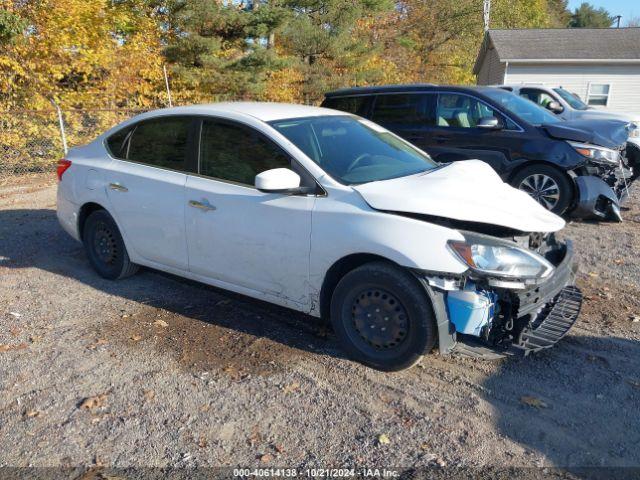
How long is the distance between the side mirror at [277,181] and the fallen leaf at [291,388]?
128 cm

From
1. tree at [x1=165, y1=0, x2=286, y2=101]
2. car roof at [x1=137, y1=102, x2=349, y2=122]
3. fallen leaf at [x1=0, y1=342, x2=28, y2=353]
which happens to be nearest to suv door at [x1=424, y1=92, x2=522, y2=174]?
car roof at [x1=137, y1=102, x2=349, y2=122]

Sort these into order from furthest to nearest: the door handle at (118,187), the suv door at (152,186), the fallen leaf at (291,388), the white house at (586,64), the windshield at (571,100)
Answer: the white house at (586,64) < the windshield at (571,100) < the door handle at (118,187) < the suv door at (152,186) < the fallen leaf at (291,388)

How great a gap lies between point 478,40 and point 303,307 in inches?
1744

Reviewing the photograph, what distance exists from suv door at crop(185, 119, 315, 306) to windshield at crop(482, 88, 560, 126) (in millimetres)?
4757

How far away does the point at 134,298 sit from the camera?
5.25 m

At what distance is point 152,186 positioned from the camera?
4.92 meters

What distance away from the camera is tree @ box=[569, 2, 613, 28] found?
76.9 m

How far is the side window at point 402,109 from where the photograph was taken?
8.43 meters

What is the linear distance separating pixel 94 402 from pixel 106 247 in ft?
7.56

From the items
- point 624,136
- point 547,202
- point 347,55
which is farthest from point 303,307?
point 347,55

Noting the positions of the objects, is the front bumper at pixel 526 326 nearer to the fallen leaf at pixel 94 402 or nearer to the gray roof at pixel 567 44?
the fallen leaf at pixel 94 402

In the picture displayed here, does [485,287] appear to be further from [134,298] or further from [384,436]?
[134,298]

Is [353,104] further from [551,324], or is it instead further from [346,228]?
[551,324]

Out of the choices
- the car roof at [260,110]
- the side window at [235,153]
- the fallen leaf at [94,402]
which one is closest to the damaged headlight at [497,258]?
the side window at [235,153]
